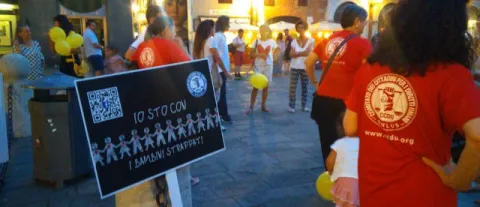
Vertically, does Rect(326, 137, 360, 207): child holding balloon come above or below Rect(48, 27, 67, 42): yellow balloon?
below

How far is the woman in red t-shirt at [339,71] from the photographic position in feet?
11.1

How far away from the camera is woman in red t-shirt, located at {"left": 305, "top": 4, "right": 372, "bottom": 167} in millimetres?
3395

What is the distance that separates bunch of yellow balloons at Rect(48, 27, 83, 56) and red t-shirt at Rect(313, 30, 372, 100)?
17.2ft

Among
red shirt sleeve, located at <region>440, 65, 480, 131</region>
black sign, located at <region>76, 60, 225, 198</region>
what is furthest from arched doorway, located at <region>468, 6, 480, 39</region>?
black sign, located at <region>76, 60, 225, 198</region>

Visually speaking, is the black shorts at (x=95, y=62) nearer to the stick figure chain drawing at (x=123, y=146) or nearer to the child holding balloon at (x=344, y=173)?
the stick figure chain drawing at (x=123, y=146)

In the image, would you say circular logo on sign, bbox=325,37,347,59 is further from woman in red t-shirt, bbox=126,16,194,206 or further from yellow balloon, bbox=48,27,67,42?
yellow balloon, bbox=48,27,67,42

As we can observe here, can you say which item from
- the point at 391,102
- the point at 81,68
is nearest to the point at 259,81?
the point at 81,68

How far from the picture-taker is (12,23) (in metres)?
17.4

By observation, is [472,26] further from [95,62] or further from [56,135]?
[95,62]

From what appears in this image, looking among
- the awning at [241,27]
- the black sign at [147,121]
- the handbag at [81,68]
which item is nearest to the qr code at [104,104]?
the black sign at [147,121]

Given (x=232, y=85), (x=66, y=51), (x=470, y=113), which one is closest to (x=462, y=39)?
(x=470, y=113)

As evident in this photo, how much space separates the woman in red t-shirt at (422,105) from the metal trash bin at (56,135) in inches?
128

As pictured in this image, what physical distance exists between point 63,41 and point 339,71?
18.1ft

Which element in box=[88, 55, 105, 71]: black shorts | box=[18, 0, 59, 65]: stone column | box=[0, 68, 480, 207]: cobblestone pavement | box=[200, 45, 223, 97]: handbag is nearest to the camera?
box=[0, 68, 480, 207]: cobblestone pavement
